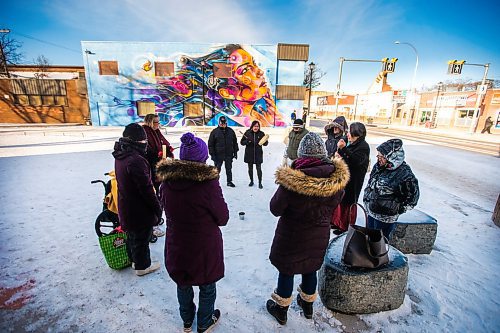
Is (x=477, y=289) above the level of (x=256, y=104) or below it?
below

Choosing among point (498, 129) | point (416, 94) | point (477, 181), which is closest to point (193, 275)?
point (477, 181)

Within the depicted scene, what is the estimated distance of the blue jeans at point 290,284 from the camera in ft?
7.14

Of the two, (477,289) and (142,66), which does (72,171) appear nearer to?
(477,289)

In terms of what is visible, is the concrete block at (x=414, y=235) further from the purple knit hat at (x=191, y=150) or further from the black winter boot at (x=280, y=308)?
the purple knit hat at (x=191, y=150)

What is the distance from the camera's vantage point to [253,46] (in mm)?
20906

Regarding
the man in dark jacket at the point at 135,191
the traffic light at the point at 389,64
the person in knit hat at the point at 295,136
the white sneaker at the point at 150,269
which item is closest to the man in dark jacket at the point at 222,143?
the person in knit hat at the point at 295,136

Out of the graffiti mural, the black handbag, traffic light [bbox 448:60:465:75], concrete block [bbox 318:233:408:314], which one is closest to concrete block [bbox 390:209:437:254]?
concrete block [bbox 318:233:408:314]

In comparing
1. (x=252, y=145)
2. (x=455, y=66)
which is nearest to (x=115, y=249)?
(x=252, y=145)

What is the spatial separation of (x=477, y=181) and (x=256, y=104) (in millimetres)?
17262

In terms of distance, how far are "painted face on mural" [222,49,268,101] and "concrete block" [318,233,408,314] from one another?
2082 centimetres

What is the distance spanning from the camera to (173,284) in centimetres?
275

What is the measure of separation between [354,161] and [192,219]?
8.70ft

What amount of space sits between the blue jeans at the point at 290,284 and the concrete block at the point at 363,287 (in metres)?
0.25

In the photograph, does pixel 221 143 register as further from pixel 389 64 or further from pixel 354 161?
pixel 389 64
